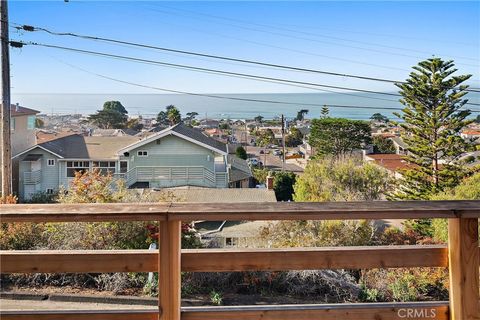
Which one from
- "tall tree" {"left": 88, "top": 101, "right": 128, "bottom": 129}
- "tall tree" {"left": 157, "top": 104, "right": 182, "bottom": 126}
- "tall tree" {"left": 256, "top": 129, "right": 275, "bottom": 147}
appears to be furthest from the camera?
"tall tree" {"left": 256, "top": 129, "right": 275, "bottom": 147}

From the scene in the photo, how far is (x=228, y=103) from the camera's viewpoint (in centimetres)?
1825

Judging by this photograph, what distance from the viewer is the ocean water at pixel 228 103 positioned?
14.5 m

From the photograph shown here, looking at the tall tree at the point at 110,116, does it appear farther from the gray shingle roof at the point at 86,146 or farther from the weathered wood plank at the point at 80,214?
the weathered wood plank at the point at 80,214

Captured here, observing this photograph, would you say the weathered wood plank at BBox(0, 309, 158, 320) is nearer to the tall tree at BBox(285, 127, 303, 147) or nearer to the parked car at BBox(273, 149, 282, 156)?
the tall tree at BBox(285, 127, 303, 147)

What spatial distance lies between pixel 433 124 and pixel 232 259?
48.0 feet

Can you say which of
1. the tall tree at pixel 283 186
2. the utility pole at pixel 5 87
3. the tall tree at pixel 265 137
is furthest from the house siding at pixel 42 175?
the tall tree at pixel 265 137

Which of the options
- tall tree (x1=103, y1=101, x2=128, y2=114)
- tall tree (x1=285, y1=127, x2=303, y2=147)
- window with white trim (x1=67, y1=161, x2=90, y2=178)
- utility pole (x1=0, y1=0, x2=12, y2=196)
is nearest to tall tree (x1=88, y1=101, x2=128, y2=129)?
tall tree (x1=103, y1=101, x2=128, y2=114)

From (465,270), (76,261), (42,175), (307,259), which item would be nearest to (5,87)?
(42,175)

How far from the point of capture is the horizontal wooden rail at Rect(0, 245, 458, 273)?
1.13 m

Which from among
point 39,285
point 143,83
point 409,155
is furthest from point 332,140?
point 39,285

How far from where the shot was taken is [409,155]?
15031mm

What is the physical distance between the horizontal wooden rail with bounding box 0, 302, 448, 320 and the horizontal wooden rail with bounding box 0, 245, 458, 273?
0.11m

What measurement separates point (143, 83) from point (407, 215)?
15695 mm

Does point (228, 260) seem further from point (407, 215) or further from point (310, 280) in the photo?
point (310, 280)
